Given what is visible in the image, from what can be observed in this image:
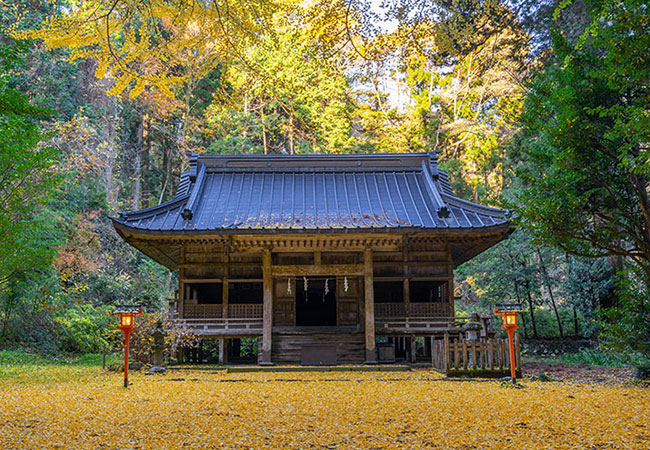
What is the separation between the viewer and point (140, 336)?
11688 mm

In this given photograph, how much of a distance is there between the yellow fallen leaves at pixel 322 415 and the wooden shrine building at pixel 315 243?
3.80 meters

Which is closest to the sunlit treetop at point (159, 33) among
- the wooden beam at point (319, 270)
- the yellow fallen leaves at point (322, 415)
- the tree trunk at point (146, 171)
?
the yellow fallen leaves at point (322, 415)

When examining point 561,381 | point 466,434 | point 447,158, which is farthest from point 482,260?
point 466,434

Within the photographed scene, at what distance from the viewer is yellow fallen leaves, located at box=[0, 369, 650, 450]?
4.84 metres

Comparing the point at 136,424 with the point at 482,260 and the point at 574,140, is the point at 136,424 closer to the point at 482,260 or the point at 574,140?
the point at 574,140

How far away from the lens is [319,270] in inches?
517

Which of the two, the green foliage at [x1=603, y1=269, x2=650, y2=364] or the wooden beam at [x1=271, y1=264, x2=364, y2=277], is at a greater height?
the wooden beam at [x1=271, y1=264, x2=364, y2=277]

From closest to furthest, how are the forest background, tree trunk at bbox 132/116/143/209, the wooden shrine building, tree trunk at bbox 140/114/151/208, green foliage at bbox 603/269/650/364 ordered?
the forest background < green foliage at bbox 603/269/650/364 < the wooden shrine building < tree trunk at bbox 132/116/143/209 < tree trunk at bbox 140/114/151/208

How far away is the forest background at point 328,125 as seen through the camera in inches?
189

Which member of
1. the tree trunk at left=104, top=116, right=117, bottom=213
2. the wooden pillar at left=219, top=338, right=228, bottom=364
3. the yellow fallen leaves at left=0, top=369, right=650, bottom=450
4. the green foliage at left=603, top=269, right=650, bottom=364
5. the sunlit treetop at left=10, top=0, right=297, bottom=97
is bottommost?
the yellow fallen leaves at left=0, top=369, right=650, bottom=450

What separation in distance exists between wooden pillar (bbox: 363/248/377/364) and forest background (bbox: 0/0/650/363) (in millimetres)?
4046

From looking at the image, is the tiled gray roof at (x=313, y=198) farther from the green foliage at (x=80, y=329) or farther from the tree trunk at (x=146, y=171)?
the tree trunk at (x=146, y=171)

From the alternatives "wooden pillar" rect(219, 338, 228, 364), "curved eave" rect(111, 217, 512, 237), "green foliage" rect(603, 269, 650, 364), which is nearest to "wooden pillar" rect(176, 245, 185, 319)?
"wooden pillar" rect(219, 338, 228, 364)

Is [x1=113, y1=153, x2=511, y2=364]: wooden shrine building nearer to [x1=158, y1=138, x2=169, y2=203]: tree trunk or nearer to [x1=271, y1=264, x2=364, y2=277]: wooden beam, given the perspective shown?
[x1=271, y1=264, x2=364, y2=277]: wooden beam
